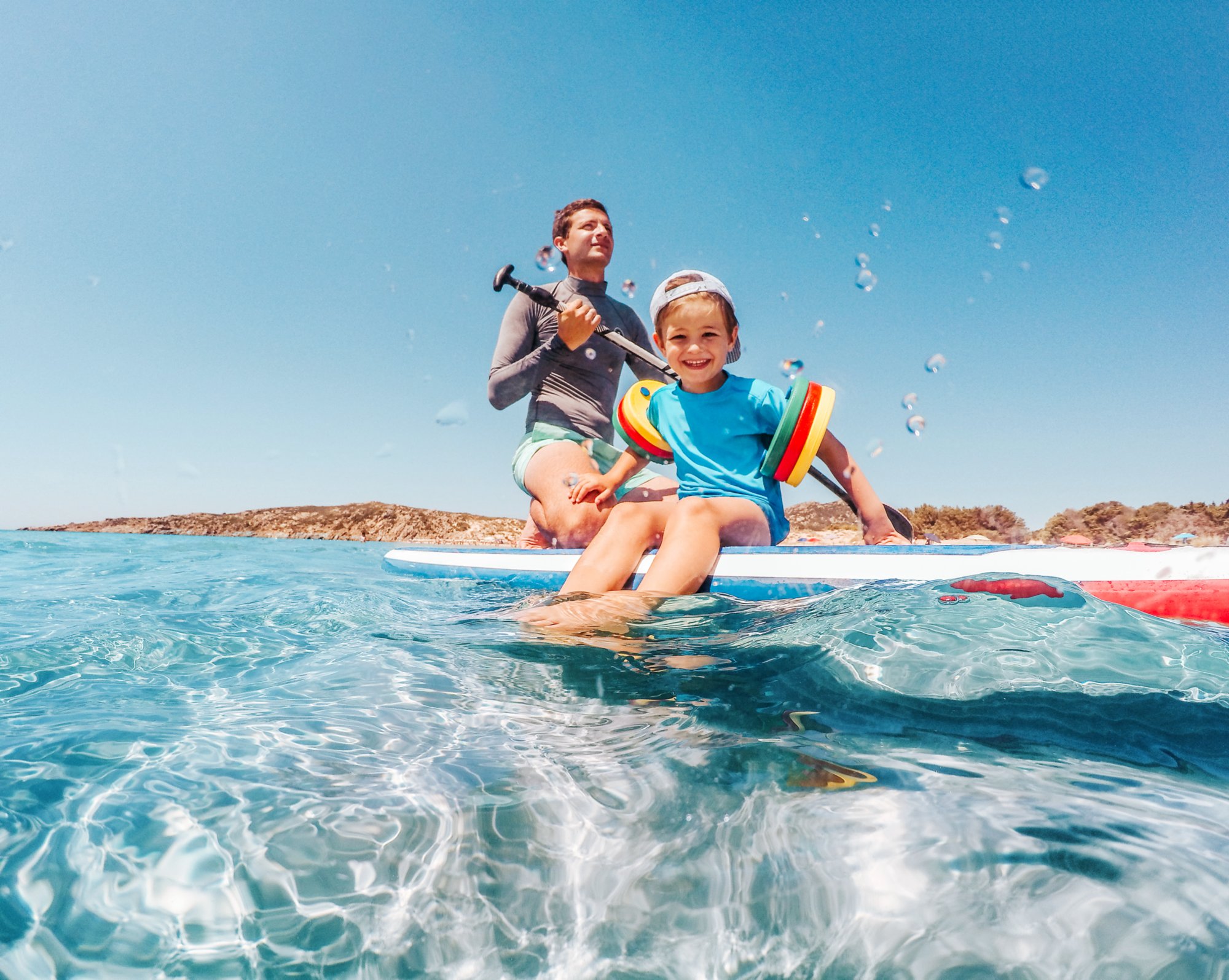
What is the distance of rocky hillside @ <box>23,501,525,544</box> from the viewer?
15.7 metres

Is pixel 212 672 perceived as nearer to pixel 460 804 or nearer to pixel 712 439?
pixel 460 804

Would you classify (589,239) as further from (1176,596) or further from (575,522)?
(1176,596)

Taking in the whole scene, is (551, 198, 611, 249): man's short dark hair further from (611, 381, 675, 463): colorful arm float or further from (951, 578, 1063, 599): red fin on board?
(951, 578, 1063, 599): red fin on board

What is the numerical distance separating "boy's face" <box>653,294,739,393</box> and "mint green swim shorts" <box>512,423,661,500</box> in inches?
42.3

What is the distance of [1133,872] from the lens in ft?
2.36

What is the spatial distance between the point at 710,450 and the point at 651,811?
223 centimetres

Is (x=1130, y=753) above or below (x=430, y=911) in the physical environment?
above

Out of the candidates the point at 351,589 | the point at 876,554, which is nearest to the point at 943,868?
the point at 876,554

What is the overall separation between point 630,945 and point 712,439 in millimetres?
2451

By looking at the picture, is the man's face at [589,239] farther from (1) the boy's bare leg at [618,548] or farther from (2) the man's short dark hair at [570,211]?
(1) the boy's bare leg at [618,548]

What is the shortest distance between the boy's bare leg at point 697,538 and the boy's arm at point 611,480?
69 cm

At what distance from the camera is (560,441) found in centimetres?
395

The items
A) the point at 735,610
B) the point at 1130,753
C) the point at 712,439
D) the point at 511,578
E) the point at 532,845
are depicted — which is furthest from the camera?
the point at 511,578

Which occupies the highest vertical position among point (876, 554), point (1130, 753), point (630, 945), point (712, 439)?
point (712, 439)
